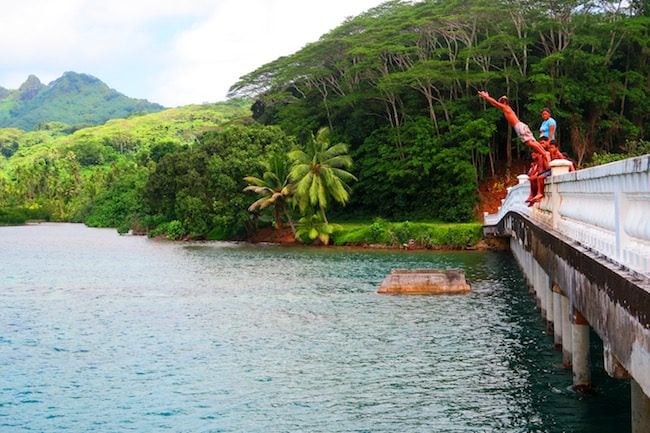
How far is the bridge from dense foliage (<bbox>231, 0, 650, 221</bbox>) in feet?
136

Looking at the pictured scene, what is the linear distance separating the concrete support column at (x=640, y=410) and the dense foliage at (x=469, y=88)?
45.2m

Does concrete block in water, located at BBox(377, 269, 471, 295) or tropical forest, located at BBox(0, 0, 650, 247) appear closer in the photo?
concrete block in water, located at BBox(377, 269, 471, 295)

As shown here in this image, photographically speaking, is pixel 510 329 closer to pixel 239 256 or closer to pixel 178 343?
pixel 178 343

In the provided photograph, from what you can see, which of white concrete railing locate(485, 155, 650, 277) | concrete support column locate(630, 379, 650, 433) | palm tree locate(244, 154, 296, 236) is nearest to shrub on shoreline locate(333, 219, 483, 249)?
palm tree locate(244, 154, 296, 236)

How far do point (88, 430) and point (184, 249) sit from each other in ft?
149

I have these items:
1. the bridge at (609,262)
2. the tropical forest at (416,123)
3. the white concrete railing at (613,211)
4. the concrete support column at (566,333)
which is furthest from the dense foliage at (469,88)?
the white concrete railing at (613,211)

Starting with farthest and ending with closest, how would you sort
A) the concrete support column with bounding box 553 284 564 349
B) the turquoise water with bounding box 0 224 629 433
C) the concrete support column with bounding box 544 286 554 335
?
the concrete support column with bounding box 544 286 554 335 → the concrete support column with bounding box 553 284 564 349 → the turquoise water with bounding box 0 224 629 433

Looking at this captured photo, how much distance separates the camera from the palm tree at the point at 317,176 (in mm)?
57438

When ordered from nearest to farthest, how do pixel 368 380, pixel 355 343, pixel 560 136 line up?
pixel 368 380 < pixel 355 343 < pixel 560 136

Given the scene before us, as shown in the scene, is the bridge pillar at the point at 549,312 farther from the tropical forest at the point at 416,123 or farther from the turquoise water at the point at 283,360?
the tropical forest at the point at 416,123

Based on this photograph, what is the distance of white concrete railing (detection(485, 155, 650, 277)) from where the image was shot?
6988 mm

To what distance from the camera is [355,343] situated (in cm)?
2100

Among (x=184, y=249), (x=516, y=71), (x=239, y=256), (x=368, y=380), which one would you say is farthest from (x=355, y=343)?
(x=516, y=71)

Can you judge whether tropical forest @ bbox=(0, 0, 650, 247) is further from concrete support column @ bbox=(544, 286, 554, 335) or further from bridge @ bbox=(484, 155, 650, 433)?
bridge @ bbox=(484, 155, 650, 433)
